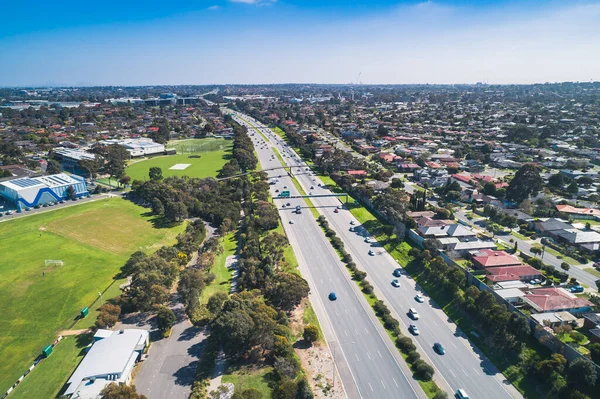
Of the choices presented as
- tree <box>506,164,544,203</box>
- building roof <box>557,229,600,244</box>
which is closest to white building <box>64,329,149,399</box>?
building roof <box>557,229,600,244</box>

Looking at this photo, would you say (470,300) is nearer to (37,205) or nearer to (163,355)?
(163,355)

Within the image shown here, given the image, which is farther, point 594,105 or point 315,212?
point 594,105

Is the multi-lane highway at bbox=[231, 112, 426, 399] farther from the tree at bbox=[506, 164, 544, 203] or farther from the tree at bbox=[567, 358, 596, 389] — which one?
the tree at bbox=[506, 164, 544, 203]

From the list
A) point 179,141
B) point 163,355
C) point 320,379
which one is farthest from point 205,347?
point 179,141

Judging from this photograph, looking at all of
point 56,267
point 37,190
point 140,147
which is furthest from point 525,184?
point 140,147

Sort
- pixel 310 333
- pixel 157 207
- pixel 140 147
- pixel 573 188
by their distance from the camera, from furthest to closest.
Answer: pixel 140 147 < pixel 573 188 < pixel 157 207 < pixel 310 333

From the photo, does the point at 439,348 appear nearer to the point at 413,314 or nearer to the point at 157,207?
the point at 413,314
